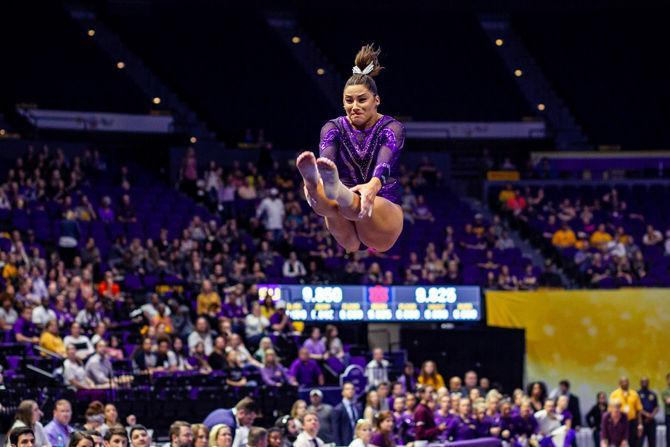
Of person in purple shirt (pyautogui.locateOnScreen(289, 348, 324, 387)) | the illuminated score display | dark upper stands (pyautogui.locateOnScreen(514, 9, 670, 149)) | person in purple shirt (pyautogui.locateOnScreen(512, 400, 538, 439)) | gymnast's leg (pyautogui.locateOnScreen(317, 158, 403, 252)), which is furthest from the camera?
dark upper stands (pyautogui.locateOnScreen(514, 9, 670, 149))

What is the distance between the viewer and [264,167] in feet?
87.7

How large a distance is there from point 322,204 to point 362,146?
3.09ft

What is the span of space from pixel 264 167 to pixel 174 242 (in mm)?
6268

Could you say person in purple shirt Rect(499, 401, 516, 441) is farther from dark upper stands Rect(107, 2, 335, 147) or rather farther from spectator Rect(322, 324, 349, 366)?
dark upper stands Rect(107, 2, 335, 147)

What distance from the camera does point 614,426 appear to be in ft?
58.8

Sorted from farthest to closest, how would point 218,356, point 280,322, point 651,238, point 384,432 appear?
1. point 651,238
2. point 280,322
3. point 218,356
4. point 384,432

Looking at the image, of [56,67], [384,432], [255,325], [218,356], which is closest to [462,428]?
[384,432]

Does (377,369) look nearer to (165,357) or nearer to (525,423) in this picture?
(525,423)

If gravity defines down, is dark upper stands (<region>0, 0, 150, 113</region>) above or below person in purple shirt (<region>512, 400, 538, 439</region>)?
above

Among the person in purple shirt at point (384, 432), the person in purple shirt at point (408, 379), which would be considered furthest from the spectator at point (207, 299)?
the person in purple shirt at point (384, 432)

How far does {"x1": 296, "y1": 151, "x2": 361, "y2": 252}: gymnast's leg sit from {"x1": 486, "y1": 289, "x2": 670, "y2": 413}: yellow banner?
42.1ft

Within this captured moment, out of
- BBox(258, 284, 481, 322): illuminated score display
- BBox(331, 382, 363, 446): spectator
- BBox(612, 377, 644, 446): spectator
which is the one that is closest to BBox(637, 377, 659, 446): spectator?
BBox(612, 377, 644, 446): spectator

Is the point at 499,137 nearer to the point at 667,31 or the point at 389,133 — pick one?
the point at 667,31

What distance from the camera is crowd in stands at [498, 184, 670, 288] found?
77.5 ft
